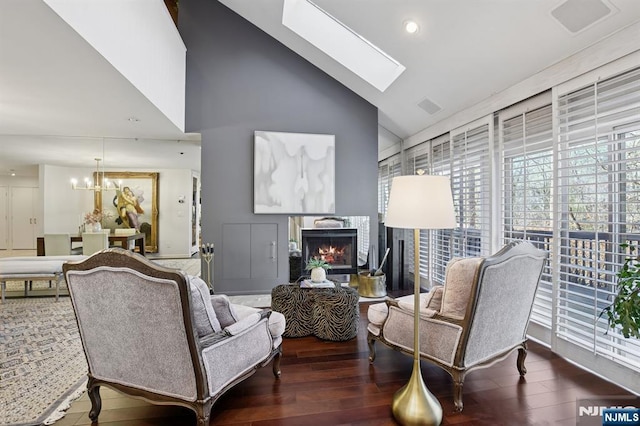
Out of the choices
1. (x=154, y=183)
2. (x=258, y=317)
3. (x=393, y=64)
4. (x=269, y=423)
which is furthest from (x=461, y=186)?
(x=154, y=183)

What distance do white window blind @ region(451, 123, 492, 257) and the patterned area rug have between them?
422cm

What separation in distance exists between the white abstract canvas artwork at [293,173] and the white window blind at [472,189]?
6.11ft

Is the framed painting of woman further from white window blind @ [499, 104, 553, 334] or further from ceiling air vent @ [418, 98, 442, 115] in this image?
white window blind @ [499, 104, 553, 334]

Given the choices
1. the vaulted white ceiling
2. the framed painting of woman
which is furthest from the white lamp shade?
the framed painting of woman

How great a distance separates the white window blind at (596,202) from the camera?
2219mm

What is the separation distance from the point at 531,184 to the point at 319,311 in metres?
2.51

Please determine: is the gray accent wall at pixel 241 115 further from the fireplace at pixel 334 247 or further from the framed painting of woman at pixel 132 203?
the framed painting of woman at pixel 132 203

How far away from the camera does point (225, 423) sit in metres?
1.91

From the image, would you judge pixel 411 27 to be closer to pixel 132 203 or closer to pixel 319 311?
pixel 319 311

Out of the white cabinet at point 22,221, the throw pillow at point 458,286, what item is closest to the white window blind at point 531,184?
the throw pillow at point 458,286

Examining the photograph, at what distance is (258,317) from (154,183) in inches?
307

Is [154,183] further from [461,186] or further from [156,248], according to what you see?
[461,186]

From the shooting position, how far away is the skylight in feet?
13.8

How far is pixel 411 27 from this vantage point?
126 inches
